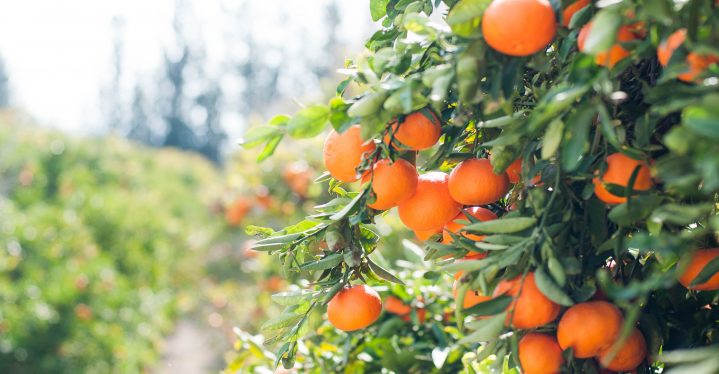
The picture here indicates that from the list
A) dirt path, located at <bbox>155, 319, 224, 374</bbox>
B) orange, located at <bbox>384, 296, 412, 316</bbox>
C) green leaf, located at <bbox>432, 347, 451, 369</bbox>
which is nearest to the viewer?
green leaf, located at <bbox>432, 347, 451, 369</bbox>

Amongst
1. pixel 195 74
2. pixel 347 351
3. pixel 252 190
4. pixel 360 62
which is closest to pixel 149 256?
pixel 252 190

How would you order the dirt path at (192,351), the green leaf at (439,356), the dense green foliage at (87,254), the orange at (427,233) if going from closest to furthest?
the orange at (427,233) → the green leaf at (439,356) → the dense green foliage at (87,254) → the dirt path at (192,351)

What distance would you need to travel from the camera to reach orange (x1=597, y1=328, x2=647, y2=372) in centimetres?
76

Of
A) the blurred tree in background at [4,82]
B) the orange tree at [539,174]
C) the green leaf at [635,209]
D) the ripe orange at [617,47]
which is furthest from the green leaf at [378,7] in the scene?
the blurred tree in background at [4,82]

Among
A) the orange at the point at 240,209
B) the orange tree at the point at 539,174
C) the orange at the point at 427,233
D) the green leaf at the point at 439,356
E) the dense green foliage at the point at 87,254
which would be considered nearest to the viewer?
the orange tree at the point at 539,174

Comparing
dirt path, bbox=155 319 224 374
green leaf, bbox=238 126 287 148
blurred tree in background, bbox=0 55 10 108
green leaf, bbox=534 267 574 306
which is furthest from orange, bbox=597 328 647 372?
blurred tree in background, bbox=0 55 10 108

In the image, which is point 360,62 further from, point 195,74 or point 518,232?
point 195,74

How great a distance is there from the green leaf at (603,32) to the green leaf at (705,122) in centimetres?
10

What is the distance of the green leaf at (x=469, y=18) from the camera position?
665 mm

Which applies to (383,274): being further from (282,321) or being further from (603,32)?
(603,32)

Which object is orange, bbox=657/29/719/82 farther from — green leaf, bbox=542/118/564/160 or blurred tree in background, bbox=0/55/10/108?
blurred tree in background, bbox=0/55/10/108

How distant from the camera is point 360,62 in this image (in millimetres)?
728

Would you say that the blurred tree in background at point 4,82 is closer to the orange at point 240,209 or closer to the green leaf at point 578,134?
the orange at point 240,209

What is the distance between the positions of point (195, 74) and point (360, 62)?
26.4 metres
